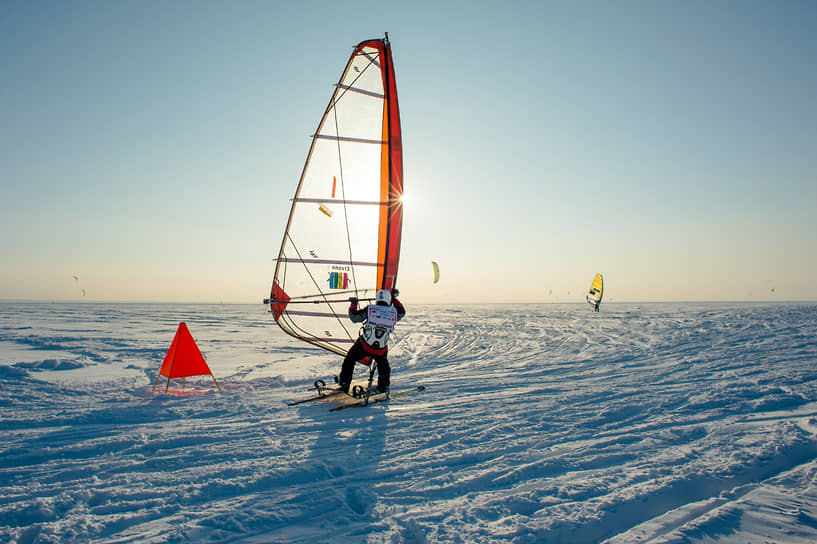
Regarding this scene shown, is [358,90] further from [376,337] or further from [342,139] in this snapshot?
[376,337]

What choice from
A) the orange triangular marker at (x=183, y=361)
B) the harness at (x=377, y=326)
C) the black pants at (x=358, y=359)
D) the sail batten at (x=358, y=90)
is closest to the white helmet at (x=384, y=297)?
the harness at (x=377, y=326)

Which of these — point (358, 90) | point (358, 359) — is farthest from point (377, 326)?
point (358, 90)

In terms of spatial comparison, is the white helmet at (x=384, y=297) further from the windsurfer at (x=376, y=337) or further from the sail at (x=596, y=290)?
the sail at (x=596, y=290)

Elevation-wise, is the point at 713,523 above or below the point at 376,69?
below

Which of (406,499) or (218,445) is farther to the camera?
(218,445)

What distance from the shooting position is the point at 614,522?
2.77m

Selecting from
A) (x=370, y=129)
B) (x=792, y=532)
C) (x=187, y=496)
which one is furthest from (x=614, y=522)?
(x=370, y=129)

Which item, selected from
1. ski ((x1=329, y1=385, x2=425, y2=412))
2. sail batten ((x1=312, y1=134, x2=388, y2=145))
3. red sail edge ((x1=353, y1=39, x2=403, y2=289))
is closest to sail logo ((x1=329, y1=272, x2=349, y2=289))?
red sail edge ((x1=353, y1=39, x2=403, y2=289))

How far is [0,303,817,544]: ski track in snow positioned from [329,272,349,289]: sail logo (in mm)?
2097

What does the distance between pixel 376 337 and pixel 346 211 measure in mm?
3017

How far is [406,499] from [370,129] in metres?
7.30

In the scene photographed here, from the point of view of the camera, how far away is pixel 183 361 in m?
7.51

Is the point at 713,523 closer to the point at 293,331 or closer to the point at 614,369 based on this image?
the point at 614,369

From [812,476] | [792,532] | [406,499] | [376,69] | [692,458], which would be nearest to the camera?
[792,532]
